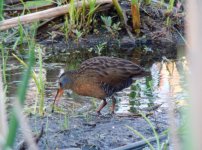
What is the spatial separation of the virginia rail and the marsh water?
6.0 inches

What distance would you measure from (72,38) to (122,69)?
89.2 inches

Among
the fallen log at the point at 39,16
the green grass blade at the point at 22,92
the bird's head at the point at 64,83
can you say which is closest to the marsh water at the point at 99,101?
the bird's head at the point at 64,83

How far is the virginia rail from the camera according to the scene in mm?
5867

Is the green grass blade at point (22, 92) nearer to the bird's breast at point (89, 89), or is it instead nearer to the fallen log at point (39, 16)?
the bird's breast at point (89, 89)

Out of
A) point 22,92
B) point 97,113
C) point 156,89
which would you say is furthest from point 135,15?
point 22,92

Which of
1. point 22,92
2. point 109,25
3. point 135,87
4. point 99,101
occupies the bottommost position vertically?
point 22,92

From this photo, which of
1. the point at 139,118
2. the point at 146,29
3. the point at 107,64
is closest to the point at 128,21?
the point at 146,29

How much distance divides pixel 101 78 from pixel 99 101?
50 cm

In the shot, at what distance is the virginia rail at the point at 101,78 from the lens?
231 inches

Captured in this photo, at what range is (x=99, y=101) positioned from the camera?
21.0ft

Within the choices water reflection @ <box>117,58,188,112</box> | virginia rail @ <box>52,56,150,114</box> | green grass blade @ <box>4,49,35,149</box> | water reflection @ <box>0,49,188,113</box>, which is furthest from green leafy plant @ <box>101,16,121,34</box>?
green grass blade @ <box>4,49,35,149</box>

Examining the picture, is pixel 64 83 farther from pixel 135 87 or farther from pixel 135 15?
pixel 135 15

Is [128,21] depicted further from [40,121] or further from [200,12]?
[200,12]

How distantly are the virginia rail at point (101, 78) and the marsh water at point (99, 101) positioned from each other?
0.15m
